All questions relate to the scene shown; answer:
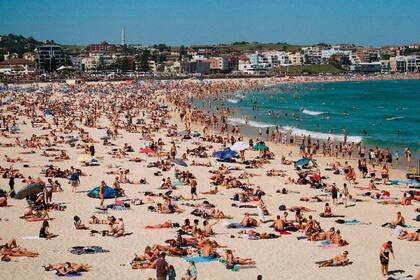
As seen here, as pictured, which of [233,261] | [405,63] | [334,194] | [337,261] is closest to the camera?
[233,261]

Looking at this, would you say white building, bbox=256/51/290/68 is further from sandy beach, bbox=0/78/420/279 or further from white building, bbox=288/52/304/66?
sandy beach, bbox=0/78/420/279

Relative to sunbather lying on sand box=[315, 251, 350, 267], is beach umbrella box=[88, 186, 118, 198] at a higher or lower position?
higher

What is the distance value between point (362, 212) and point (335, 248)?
382 centimetres

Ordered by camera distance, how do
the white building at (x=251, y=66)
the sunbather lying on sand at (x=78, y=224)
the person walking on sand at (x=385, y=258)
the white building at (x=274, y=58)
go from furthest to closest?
the white building at (x=274, y=58)
the white building at (x=251, y=66)
the sunbather lying on sand at (x=78, y=224)
the person walking on sand at (x=385, y=258)

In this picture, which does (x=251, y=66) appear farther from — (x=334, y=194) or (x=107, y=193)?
(x=107, y=193)

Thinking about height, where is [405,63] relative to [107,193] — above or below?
above

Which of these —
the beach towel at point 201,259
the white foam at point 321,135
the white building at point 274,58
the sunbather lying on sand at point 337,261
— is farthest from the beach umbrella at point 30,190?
the white building at point 274,58

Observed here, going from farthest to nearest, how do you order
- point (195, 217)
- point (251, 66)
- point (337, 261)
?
point (251, 66) → point (195, 217) → point (337, 261)

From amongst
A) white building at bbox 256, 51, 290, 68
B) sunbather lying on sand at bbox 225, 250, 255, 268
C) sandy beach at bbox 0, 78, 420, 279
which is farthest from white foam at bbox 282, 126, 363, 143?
white building at bbox 256, 51, 290, 68

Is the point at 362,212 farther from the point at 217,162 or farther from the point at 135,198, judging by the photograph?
the point at 217,162

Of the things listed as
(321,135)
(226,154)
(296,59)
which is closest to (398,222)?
(226,154)

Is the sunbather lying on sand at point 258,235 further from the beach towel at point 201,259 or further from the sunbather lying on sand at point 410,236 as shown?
the sunbather lying on sand at point 410,236

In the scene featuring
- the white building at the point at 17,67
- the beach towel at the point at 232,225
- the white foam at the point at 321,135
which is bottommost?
the white foam at the point at 321,135

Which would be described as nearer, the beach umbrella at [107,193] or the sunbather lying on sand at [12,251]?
the sunbather lying on sand at [12,251]
